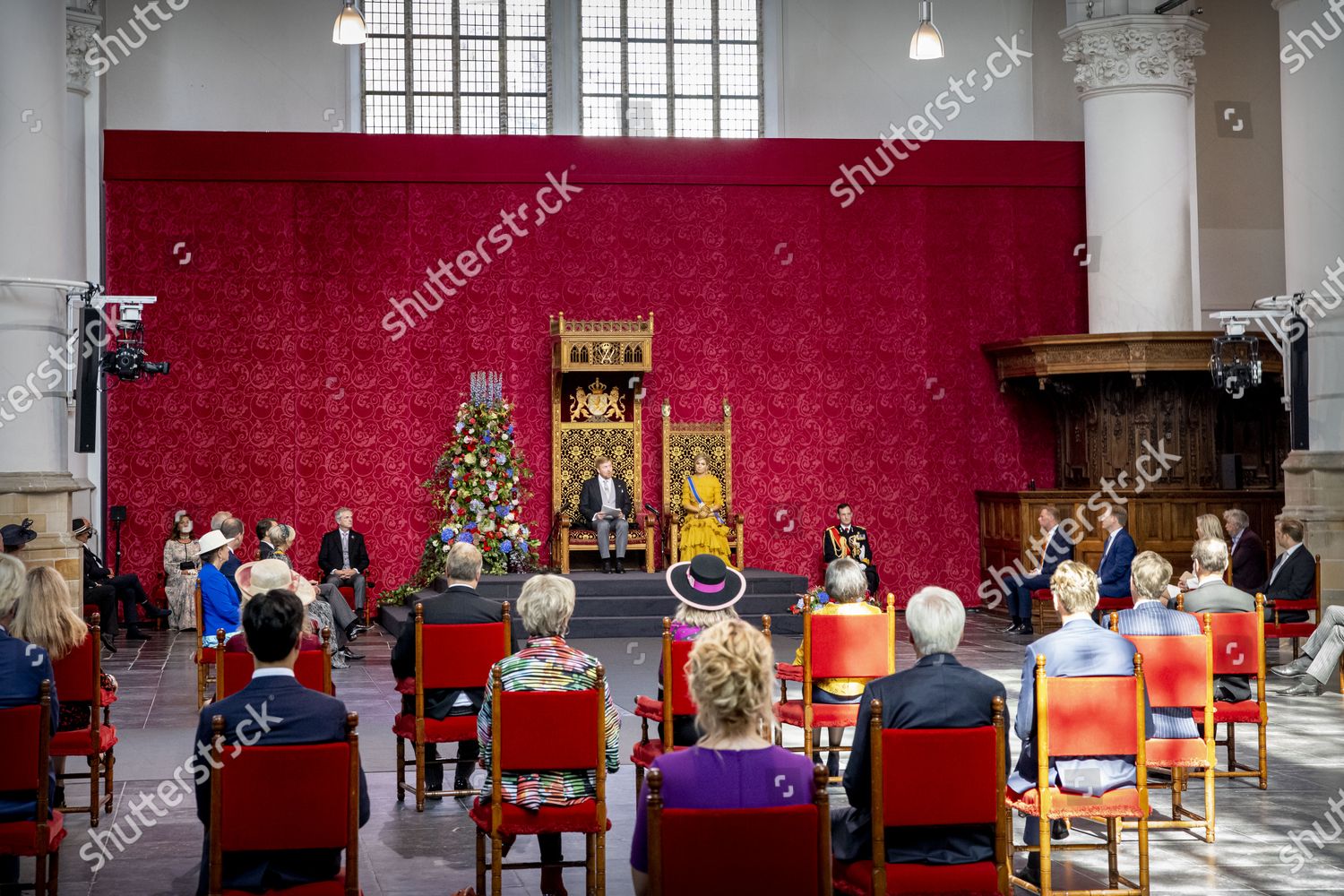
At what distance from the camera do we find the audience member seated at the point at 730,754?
10.9ft

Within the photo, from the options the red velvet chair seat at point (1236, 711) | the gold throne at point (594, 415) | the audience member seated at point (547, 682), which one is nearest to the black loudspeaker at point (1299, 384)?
the red velvet chair seat at point (1236, 711)

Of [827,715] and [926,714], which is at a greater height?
[926,714]

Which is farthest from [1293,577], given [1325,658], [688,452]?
[688,452]

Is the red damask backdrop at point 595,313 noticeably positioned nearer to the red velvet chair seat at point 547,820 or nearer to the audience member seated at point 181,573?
the audience member seated at point 181,573

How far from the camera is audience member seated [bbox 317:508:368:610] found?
13.7m

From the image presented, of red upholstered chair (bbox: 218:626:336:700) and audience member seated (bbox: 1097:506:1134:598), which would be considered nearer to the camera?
red upholstered chair (bbox: 218:626:336:700)

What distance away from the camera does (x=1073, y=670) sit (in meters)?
5.28

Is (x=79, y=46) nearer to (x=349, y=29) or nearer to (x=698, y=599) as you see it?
(x=349, y=29)

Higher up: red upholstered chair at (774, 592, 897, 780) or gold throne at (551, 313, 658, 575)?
gold throne at (551, 313, 658, 575)

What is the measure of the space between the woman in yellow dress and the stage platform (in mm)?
527

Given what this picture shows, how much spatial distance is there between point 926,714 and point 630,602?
942 centimetres

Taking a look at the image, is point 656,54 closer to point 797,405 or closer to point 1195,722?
point 797,405

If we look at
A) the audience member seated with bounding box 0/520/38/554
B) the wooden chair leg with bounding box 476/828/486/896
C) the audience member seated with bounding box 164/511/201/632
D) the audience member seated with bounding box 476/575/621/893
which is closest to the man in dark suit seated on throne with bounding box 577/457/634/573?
the audience member seated with bounding box 164/511/201/632

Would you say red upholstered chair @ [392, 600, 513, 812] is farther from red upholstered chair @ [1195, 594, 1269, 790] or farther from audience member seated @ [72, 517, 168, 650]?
audience member seated @ [72, 517, 168, 650]
